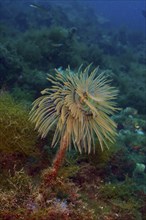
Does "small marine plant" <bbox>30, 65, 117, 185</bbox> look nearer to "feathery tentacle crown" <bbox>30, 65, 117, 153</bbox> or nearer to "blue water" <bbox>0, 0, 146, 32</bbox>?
"feathery tentacle crown" <bbox>30, 65, 117, 153</bbox>

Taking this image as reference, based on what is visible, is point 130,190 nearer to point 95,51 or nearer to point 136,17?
point 95,51

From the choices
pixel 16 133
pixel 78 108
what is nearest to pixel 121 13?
pixel 16 133

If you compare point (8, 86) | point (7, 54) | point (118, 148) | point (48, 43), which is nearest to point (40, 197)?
point (118, 148)

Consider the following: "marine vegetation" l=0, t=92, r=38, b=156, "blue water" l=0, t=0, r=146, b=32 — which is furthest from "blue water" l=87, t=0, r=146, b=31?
"marine vegetation" l=0, t=92, r=38, b=156

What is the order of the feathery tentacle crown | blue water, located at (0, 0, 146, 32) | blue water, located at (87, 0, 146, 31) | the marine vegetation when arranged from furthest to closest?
blue water, located at (87, 0, 146, 31) < blue water, located at (0, 0, 146, 32) < the marine vegetation < the feathery tentacle crown

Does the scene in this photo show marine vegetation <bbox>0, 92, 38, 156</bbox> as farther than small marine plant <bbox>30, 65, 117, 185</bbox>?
Yes

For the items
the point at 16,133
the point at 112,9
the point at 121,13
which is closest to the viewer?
the point at 16,133

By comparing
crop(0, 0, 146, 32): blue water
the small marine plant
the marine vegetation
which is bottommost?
the marine vegetation

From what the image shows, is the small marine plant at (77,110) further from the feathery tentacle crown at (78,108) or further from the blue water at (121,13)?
the blue water at (121,13)

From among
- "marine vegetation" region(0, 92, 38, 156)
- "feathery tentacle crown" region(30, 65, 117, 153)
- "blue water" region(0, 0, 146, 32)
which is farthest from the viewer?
"blue water" region(0, 0, 146, 32)

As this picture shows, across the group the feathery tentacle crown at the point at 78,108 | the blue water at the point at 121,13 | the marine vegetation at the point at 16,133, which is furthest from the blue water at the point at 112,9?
the feathery tentacle crown at the point at 78,108

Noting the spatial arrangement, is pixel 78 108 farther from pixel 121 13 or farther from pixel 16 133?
pixel 121 13
